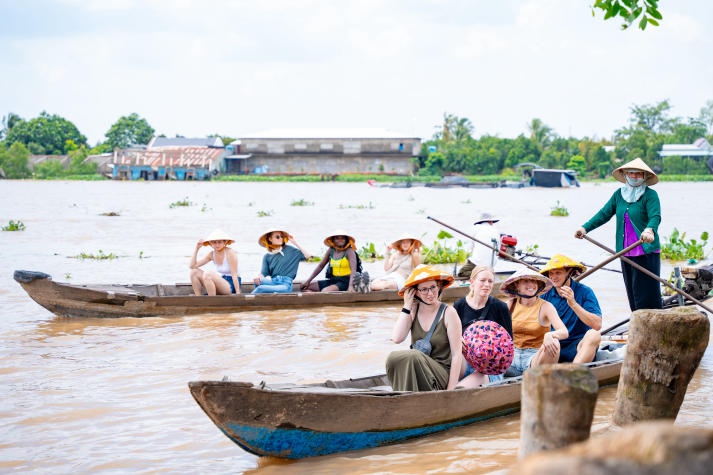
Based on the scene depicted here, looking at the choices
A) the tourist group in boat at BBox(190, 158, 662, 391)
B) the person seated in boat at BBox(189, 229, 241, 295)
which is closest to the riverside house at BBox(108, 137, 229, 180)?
the person seated in boat at BBox(189, 229, 241, 295)

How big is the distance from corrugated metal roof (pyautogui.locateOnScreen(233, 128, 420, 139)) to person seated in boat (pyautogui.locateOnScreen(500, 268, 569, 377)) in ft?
219

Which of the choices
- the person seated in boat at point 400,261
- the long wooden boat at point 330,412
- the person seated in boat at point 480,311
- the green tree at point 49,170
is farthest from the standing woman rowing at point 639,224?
the green tree at point 49,170

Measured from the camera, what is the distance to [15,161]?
253 ft

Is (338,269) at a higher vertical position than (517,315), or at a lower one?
lower

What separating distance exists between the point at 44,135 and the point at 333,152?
32.4m

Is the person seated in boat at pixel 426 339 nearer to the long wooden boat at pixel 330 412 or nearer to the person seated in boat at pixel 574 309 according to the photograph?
the long wooden boat at pixel 330 412

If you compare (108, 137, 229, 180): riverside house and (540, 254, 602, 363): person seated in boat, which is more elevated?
(108, 137, 229, 180): riverside house

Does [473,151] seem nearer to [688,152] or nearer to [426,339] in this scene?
[688,152]

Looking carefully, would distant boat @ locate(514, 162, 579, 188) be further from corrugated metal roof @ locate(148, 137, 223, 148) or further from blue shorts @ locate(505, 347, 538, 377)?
blue shorts @ locate(505, 347, 538, 377)

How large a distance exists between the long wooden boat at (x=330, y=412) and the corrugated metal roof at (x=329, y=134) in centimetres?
6757

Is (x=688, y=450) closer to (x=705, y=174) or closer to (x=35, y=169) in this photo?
(x=705, y=174)

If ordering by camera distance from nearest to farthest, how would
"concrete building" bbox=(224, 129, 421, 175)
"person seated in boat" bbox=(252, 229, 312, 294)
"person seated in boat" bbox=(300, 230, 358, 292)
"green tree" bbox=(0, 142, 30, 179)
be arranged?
1. "person seated in boat" bbox=(252, 229, 312, 294)
2. "person seated in boat" bbox=(300, 230, 358, 292)
3. "concrete building" bbox=(224, 129, 421, 175)
4. "green tree" bbox=(0, 142, 30, 179)

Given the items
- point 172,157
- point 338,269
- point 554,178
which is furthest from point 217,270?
point 172,157

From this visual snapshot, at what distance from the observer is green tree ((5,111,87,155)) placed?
87.2m
